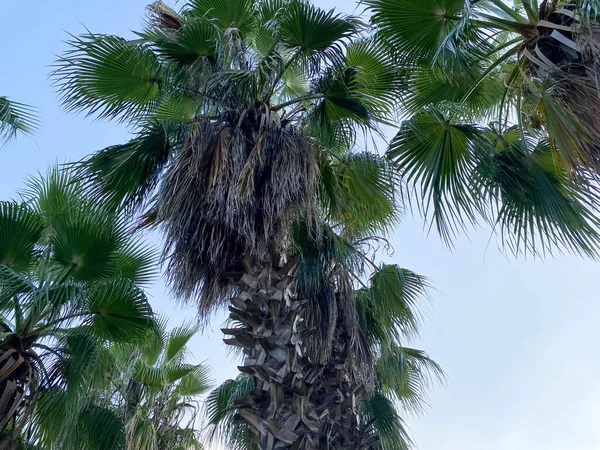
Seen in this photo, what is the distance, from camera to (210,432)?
20.9ft

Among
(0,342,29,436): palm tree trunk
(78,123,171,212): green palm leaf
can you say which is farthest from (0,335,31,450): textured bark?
(78,123,171,212): green palm leaf

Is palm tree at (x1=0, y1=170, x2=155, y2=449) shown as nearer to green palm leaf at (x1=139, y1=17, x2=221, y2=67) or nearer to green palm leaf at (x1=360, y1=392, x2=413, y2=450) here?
green palm leaf at (x1=139, y1=17, x2=221, y2=67)

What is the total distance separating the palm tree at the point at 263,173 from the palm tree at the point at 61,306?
1.62 ft

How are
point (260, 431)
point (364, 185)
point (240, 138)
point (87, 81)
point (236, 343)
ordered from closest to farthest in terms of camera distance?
point (260, 431)
point (236, 343)
point (240, 138)
point (87, 81)
point (364, 185)

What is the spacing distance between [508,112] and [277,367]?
2.65 meters

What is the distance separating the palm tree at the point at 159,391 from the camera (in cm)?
853

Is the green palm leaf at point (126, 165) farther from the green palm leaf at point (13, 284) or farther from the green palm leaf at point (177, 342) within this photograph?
the green palm leaf at point (177, 342)

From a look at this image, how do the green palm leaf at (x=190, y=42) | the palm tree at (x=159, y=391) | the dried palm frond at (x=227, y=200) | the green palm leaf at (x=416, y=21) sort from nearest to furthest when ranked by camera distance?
the green palm leaf at (x=416, y=21)
the dried palm frond at (x=227, y=200)
the green palm leaf at (x=190, y=42)
the palm tree at (x=159, y=391)

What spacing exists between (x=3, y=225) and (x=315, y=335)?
10.8 feet

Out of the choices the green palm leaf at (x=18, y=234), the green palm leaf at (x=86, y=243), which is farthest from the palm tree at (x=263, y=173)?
the green palm leaf at (x=18, y=234)

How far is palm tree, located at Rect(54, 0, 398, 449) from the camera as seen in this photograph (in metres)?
4.91

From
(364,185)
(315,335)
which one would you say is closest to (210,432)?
(315,335)

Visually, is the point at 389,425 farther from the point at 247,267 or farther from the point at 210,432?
the point at 247,267

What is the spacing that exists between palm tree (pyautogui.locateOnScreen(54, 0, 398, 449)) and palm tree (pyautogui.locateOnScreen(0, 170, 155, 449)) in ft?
1.62
